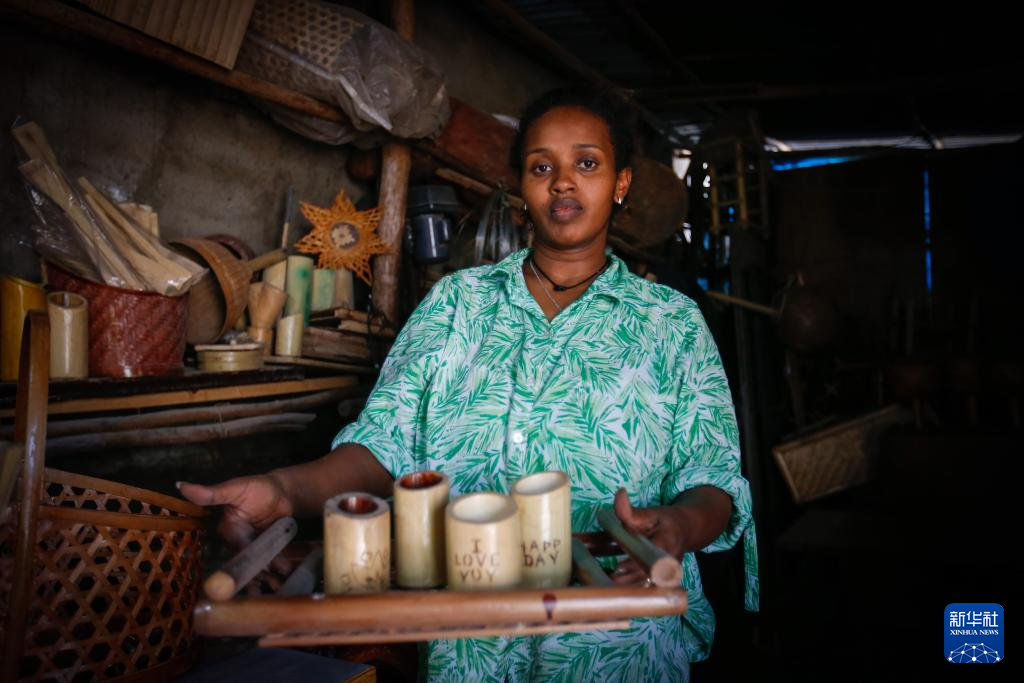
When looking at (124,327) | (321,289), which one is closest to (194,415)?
(124,327)

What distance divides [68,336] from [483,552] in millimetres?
1702

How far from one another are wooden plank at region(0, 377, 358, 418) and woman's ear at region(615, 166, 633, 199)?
5.05ft

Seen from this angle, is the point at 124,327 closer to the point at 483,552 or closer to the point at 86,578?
the point at 86,578

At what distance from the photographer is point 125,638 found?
1.54 m

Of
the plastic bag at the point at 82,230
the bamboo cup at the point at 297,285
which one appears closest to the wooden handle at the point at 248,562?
the plastic bag at the point at 82,230

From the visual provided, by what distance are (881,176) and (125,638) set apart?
23.2ft

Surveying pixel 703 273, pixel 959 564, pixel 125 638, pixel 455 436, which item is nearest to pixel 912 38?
pixel 703 273

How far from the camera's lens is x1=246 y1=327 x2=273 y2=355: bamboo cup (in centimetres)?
291

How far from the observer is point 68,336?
2.18 metres

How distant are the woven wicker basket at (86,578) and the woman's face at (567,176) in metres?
1.03

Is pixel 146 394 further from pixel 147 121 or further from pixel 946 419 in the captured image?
pixel 946 419

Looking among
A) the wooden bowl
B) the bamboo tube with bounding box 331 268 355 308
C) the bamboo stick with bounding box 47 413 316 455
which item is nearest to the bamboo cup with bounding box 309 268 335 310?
the bamboo tube with bounding box 331 268 355 308

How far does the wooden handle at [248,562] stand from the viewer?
3.18 feet

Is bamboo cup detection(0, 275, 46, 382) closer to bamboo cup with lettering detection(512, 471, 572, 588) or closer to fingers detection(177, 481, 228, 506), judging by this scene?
fingers detection(177, 481, 228, 506)
